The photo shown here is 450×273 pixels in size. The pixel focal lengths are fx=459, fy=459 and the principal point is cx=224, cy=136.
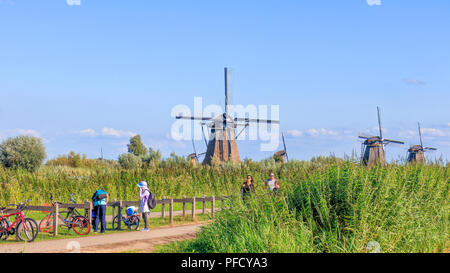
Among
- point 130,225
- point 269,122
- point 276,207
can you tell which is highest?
point 269,122

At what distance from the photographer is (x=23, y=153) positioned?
133 feet

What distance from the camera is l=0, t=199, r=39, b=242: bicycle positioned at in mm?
14344

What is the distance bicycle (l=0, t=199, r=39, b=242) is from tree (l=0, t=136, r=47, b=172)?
88.6ft

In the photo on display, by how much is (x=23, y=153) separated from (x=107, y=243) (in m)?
30.7

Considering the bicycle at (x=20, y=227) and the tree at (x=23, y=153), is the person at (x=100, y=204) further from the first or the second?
the tree at (x=23, y=153)

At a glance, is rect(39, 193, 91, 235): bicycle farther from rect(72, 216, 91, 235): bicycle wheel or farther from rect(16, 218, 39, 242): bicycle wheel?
rect(16, 218, 39, 242): bicycle wheel

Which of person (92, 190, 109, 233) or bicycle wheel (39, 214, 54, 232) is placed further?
bicycle wheel (39, 214, 54, 232)

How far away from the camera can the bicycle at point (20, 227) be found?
14344 mm

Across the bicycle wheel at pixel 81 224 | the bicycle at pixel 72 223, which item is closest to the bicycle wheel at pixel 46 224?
the bicycle at pixel 72 223

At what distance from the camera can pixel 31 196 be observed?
24.8 metres

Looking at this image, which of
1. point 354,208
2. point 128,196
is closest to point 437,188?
point 354,208

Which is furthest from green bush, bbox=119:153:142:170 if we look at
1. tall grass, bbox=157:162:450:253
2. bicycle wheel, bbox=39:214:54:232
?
tall grass, bbox=157:162:450:253
